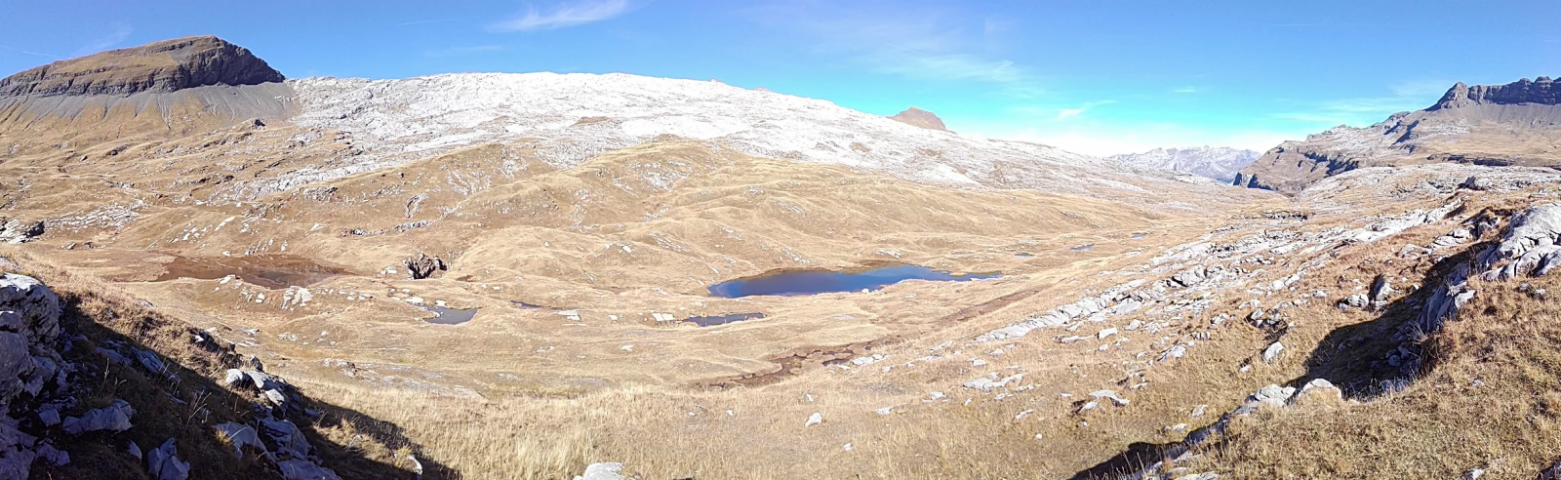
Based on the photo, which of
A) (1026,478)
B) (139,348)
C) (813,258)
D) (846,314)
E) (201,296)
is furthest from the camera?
(813,258)

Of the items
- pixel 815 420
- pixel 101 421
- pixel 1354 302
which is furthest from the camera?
pixel 815 420

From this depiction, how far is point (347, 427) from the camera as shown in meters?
15.5

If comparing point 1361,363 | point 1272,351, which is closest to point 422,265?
point 1272,351

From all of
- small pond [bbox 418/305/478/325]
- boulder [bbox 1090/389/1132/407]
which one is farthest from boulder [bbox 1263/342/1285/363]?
small pond [bbox 418/305/478/325]

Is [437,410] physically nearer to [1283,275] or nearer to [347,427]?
[347,427]

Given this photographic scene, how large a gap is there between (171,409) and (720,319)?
67.1 metres

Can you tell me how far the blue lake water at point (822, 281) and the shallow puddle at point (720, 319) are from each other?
20632mm

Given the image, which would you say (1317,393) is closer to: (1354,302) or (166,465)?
(1354,302)

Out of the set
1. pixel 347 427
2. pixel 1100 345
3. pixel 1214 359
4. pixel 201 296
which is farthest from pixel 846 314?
pixel 201 296

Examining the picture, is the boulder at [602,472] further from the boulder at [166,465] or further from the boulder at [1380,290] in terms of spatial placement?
the boulder at [1380,290]

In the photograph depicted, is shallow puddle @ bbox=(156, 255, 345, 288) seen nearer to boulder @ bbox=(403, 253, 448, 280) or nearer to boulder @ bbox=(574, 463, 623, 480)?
boulder @ bbox=(403, 253, 448, 280)

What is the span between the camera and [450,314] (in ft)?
230

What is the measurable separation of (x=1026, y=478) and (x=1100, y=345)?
14857mm

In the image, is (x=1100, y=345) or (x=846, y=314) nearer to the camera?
(x=1100, y=345)
